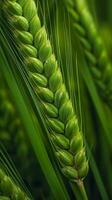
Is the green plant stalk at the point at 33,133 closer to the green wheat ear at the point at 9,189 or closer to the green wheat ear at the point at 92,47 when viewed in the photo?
the green wheat ear at the point at 9,189

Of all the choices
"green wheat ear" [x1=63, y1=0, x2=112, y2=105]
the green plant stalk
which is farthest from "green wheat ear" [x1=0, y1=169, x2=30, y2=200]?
"green wheat ear" [x1=63, y1=0, x2=112, y2=105]

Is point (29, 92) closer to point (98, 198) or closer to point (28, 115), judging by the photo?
point (28, 115)

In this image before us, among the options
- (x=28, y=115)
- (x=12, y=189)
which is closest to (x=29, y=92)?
(x=28, y=115)

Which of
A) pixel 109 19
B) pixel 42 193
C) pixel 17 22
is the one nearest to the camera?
pixel 17 22

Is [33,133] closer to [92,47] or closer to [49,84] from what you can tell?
[49,84]

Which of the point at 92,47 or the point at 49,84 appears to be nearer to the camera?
the point at 49,84

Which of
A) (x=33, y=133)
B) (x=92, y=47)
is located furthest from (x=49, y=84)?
(x=92, y=47)
